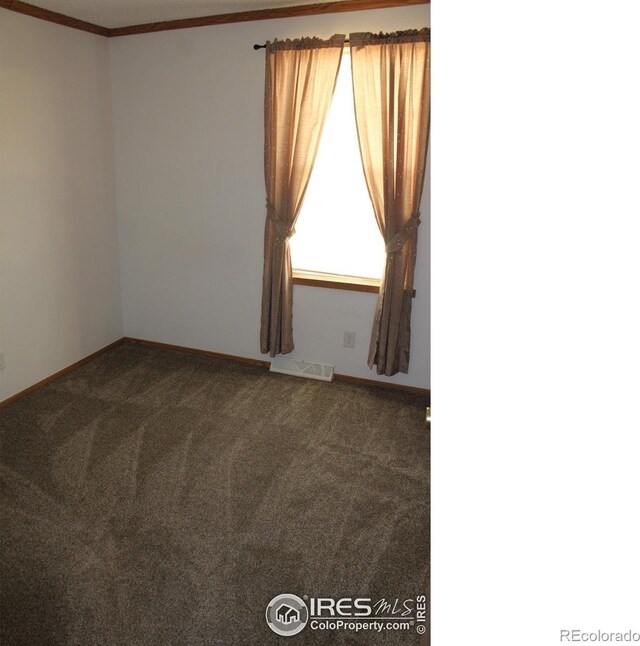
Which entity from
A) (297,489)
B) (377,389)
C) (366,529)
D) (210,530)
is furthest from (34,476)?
(377,389)

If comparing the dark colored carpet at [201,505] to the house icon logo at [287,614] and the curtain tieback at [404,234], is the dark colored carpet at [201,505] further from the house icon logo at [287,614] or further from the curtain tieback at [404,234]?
the curtain tieback at [404,234]

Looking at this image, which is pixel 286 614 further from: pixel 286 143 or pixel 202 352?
pixel 286 143

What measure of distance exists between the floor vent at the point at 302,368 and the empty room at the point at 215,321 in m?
0.02

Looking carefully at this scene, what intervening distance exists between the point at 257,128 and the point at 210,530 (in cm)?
262

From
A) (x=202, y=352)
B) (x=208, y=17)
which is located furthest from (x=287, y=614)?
(x=208, y=17)

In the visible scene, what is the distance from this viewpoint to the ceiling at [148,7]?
3336mm

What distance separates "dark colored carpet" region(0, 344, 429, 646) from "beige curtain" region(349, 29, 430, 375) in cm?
61

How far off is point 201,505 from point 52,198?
7.87 feet

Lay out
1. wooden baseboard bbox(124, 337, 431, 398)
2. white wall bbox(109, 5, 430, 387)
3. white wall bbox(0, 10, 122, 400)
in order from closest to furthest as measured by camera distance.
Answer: white wall bbox(0, 10, 122, 400), white wall bbox(109, 5, 430, 387), wooden baseboard bbox(124, 337, 431, 398)

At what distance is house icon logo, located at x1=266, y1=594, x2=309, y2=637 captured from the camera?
2.03 meters

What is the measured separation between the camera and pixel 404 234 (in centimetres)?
355

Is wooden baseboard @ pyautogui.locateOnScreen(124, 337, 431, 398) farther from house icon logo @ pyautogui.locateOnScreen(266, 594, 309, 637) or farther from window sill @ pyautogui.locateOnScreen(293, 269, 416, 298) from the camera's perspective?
house icon logo @ pyautogui.locateOnScreen(266, 594, 309, 637)

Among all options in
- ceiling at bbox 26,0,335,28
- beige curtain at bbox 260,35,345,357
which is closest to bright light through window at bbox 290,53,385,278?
beige curtain at bbox 260,35,345,357
